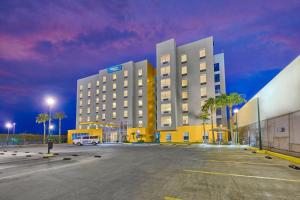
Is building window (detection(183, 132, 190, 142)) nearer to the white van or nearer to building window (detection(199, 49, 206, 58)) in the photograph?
building window (detection(199, 49, 206, 58))

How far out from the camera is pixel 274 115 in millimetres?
20438

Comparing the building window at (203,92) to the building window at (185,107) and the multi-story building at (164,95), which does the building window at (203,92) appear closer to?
the multi-story building at (164,95)

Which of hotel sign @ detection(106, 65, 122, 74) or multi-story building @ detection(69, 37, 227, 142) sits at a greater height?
hotel sign @ detection(106, 65, 122, 74)

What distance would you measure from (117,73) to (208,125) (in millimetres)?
38459

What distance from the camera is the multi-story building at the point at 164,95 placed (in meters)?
55.2

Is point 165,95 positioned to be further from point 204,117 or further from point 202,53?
point 202,53

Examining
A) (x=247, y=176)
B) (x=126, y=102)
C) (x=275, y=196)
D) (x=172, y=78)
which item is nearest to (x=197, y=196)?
(x=275, y=196)

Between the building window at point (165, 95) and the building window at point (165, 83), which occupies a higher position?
the building window at point (165, 83)

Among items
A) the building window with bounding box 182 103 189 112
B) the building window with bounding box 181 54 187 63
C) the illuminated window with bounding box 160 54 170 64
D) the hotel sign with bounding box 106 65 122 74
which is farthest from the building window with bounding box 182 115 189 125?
the hotel sign with bounding box 106 65 122 74

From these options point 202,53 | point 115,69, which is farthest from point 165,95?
point 115,69

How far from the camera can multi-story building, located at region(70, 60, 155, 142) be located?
67.0 m

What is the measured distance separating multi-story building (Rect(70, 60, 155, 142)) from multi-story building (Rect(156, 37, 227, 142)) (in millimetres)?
Answer: 8392

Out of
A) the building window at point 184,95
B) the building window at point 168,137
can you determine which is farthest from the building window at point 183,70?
the building window at point 168,137

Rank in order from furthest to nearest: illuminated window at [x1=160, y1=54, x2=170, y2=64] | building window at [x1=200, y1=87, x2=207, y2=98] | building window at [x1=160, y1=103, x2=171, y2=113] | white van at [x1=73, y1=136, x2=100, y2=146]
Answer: illuminated window at [x1=160, y1=54, x2=170, y2=64] → building window at [x1=160, y1=103, x2=171, y2=113] → building window at [x1=200, y1=87, x2=207, y2=98] → white van at [x1=73, y1=136, x2=100, y2=146]
